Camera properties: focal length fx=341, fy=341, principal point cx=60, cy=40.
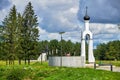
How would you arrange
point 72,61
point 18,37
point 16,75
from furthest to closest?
1. point 18,37
2. point 72,61
3. point 16,75

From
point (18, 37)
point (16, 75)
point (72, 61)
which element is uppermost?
point (18, 37)

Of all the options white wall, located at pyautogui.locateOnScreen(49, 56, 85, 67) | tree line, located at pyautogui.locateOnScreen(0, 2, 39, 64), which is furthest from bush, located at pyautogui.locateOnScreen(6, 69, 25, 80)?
tree line, located at pyautogui.locateOnScreen(0, 2, 39, 64)

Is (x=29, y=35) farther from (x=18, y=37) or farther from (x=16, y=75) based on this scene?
(x=16, y=75)

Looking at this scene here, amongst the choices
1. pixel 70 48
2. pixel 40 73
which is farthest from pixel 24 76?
pixel 70 48

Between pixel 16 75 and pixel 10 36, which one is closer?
pixel 16 75

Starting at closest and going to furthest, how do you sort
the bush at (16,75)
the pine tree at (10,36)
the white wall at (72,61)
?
the bush at (16,75), the white wall at (72,61), the pine tree at (10,36)

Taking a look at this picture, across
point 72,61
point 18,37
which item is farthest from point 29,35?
point 72,61

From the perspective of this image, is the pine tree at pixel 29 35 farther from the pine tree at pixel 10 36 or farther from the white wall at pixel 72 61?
the white wall at pixel 72 61

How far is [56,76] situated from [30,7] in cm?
5239

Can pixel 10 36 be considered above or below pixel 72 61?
above

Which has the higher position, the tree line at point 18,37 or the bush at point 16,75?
the tree line at point 18,37

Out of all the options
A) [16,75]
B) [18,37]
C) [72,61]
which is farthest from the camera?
[18,37]

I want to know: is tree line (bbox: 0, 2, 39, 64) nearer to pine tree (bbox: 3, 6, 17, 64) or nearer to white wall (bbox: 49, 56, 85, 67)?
pine tree (bbox: 3, 6, 17, 64)

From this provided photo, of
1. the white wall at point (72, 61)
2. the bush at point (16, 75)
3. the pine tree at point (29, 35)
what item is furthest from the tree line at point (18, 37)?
the bush at point (16, 75)
